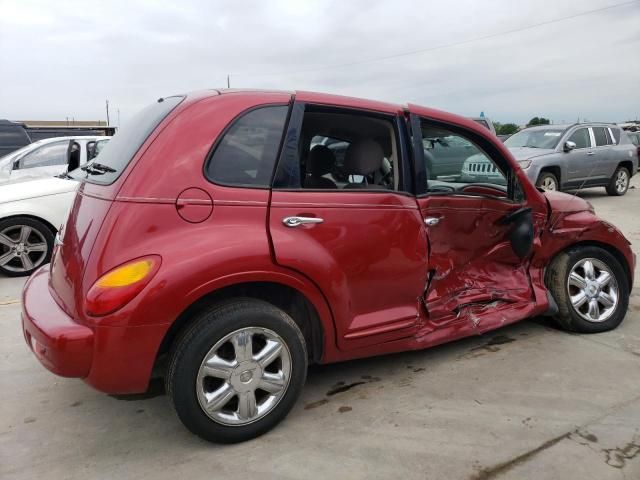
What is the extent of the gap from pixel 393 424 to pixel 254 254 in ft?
3.91

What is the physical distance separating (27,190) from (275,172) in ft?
14.0

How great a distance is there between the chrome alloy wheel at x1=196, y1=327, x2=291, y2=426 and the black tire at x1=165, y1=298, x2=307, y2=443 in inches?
1.0

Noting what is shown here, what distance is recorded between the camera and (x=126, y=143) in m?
2.74

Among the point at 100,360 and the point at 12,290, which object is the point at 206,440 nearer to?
the point at 100,360

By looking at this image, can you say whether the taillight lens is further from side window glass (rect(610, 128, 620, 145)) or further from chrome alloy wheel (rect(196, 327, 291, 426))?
side window glass (rect(610, 128, 620, 145))

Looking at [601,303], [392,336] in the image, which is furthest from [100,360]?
[601,303]

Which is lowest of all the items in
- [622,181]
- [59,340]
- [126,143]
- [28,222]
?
[59,340]

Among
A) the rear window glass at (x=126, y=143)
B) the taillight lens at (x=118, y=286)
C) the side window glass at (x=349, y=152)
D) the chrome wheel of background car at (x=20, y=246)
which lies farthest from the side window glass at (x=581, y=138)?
the taillight lens at (x=118, y=286)

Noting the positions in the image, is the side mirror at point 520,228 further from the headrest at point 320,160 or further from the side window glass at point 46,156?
the side window glass at point 46,156

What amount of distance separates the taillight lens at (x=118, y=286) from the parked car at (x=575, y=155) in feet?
30.4

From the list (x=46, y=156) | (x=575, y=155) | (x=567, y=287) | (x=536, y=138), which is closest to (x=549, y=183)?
(x=575, y=155)

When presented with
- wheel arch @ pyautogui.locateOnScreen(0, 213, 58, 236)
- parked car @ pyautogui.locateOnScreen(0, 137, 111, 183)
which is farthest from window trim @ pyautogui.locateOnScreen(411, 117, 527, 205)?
Result: parked car @ pyautogui.locateOnScreen(0, 137, 111, 183)

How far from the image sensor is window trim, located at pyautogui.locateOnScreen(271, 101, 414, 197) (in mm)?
2654

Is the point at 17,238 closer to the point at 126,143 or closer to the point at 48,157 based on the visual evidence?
the point at 48,157
